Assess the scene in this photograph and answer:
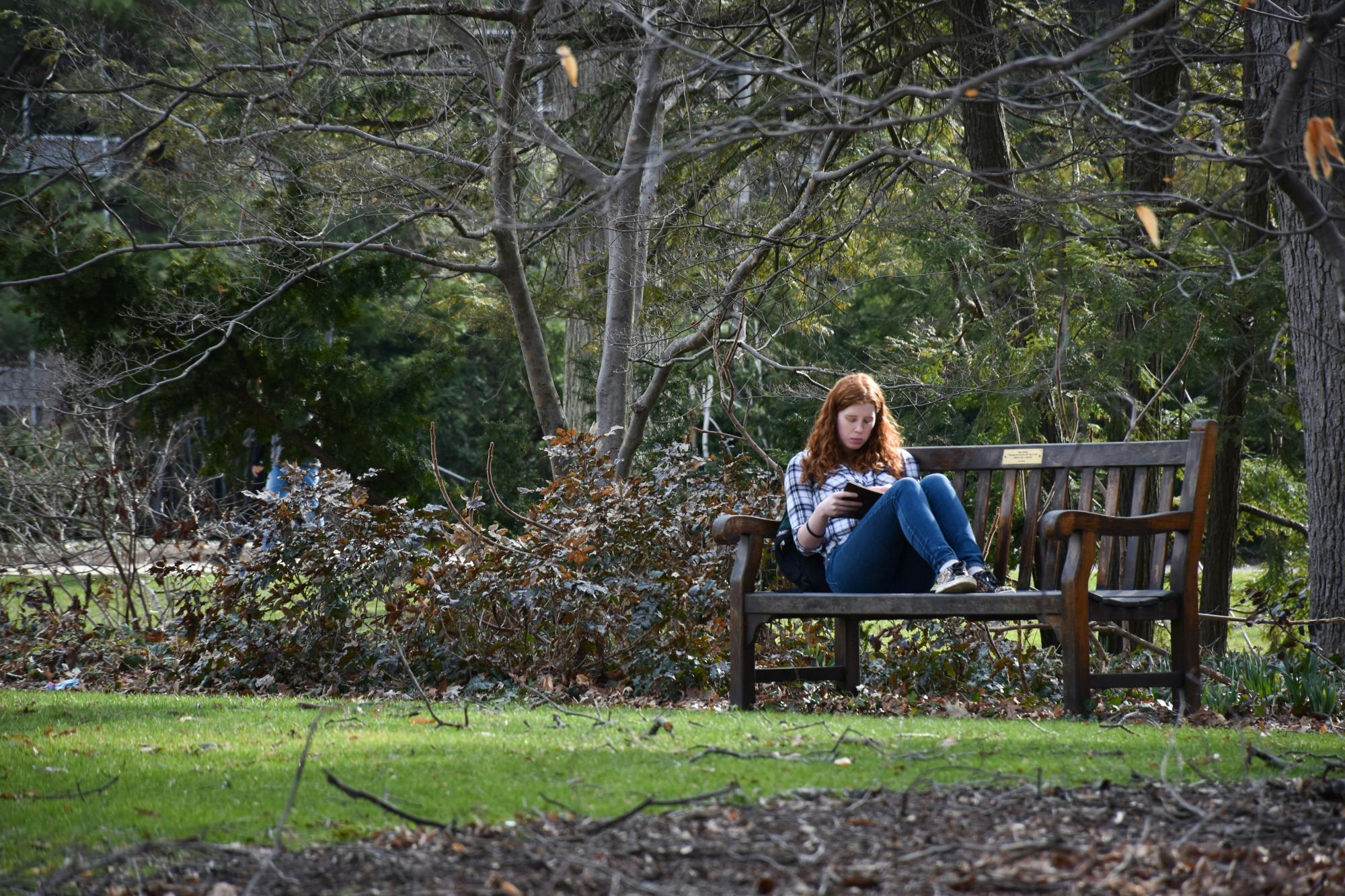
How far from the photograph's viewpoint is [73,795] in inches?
141

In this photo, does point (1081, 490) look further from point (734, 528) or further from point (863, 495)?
point (734, 528)

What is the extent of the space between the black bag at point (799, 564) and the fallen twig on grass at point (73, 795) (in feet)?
9.84

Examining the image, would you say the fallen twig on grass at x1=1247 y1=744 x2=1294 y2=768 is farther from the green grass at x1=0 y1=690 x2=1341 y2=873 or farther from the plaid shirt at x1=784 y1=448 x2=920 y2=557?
the plaid shirt at x1=784 y1=448 x2=920 y2=557

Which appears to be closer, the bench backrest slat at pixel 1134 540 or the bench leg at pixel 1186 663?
the bench leg at pixel 1186 663

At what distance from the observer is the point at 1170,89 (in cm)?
963

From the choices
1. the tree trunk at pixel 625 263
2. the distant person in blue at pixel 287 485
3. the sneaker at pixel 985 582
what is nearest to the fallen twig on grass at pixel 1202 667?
the sneaker at pixel 985 582

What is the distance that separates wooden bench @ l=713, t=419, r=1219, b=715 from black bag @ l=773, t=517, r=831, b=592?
0.15 m

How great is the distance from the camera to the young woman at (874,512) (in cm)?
523

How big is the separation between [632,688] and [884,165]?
4.94m

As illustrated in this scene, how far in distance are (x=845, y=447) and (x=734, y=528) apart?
28.3 inches

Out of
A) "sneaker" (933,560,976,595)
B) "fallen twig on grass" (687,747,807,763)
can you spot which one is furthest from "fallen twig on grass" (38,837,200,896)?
"sneaker" (933,560,976,595)

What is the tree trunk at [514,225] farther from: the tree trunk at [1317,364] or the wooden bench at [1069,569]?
the tree trunk at [1317,364]

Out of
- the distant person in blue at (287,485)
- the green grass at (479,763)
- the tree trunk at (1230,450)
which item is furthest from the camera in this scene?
the tree trunk at (1230,450)

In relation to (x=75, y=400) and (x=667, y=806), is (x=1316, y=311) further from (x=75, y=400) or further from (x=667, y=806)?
(x=75, y=400)
